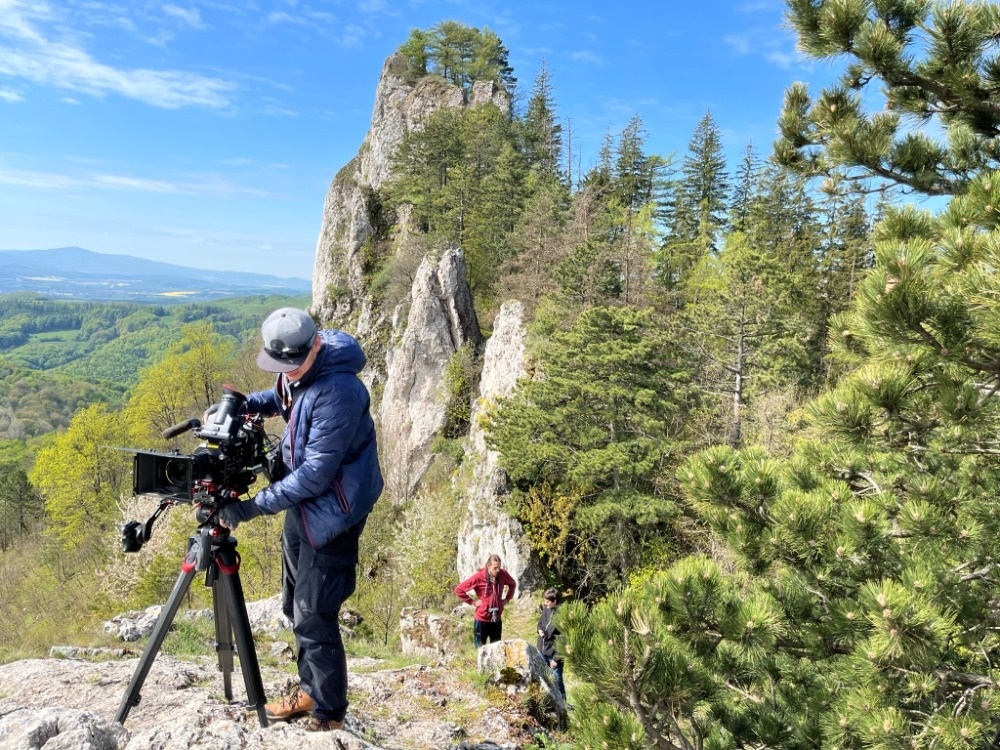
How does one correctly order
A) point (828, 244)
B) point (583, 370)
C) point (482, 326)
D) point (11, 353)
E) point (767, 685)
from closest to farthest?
point (767, 685) < point (583, 370) < point (828, 244) < point (482, 326) < point (11, 353)

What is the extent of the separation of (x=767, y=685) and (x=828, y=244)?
32.8 meters

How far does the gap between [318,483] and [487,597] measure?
509 centimetres

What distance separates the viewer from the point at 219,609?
3.06 metres

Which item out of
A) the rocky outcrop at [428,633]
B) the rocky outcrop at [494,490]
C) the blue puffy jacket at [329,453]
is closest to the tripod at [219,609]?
the blue puffy jacket at [329,453]

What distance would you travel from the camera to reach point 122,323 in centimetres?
17650

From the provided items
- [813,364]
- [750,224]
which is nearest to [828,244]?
[750,224]

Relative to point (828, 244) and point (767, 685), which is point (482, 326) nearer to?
point (828, 244)

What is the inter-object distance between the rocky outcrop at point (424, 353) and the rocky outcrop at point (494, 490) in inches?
196

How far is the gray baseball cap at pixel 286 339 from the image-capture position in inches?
105

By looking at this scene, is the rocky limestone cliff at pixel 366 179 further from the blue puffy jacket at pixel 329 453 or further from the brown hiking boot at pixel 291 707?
the blue puffy jacket at pixel 329 453

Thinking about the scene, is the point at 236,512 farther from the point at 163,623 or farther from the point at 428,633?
the point at 428,633

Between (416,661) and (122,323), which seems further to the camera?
(122,323)

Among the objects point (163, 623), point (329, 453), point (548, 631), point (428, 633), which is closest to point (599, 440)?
point (428, 633)

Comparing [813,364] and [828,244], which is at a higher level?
[828,244]
